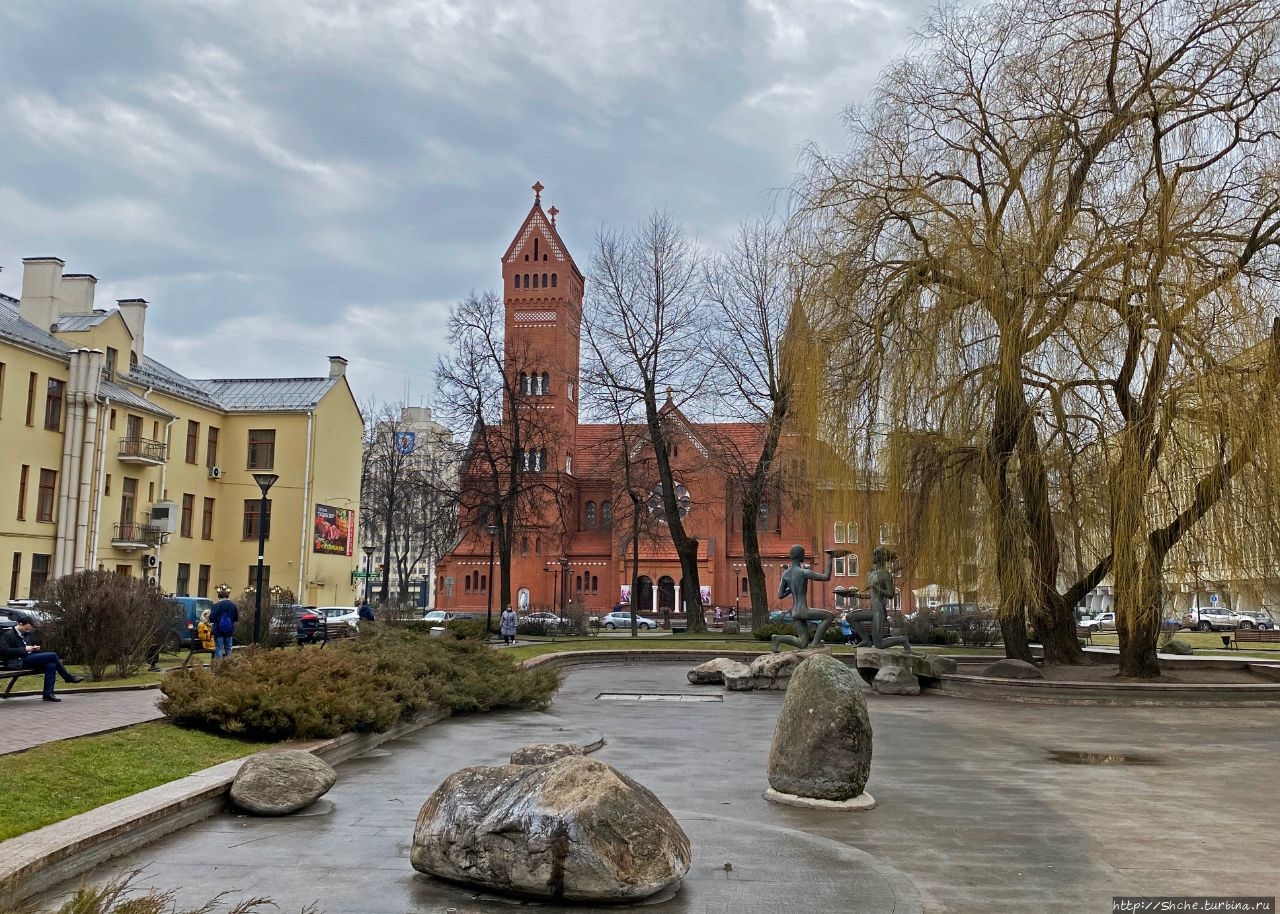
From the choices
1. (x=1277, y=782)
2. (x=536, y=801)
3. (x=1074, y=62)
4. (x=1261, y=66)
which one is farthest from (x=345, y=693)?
(x=1261, y=66)

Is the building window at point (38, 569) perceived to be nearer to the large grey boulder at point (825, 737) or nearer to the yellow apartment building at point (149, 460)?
the yellow apartment building at point (149, 460)

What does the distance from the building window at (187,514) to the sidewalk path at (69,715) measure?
33.6m

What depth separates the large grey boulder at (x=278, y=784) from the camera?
25.6 feet

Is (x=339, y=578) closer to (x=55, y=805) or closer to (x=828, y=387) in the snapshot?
(x=828, y=387)

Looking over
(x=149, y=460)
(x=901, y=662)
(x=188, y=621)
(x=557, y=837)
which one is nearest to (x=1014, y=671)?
(x=901, y=662)

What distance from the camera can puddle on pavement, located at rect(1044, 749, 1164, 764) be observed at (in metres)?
11.8

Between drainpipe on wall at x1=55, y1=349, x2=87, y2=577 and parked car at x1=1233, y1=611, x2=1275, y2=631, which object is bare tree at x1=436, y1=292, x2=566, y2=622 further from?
parked car at x1=1233, y1=611, x2=1275, y2=631

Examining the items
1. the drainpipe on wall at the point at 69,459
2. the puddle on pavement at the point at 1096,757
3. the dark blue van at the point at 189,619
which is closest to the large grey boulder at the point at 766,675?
the puddle on pavement at the point at 1096,757

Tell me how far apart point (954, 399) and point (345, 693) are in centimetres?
1262

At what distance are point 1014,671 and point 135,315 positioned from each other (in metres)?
40.9

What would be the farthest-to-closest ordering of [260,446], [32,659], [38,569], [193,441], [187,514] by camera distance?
[260,446] → [193,441] → [187,514] → [38,569] → [32,659]

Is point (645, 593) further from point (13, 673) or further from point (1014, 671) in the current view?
point (13, 673)

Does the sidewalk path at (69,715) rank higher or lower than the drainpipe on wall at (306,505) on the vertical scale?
lower

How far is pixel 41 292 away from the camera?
41.4m
